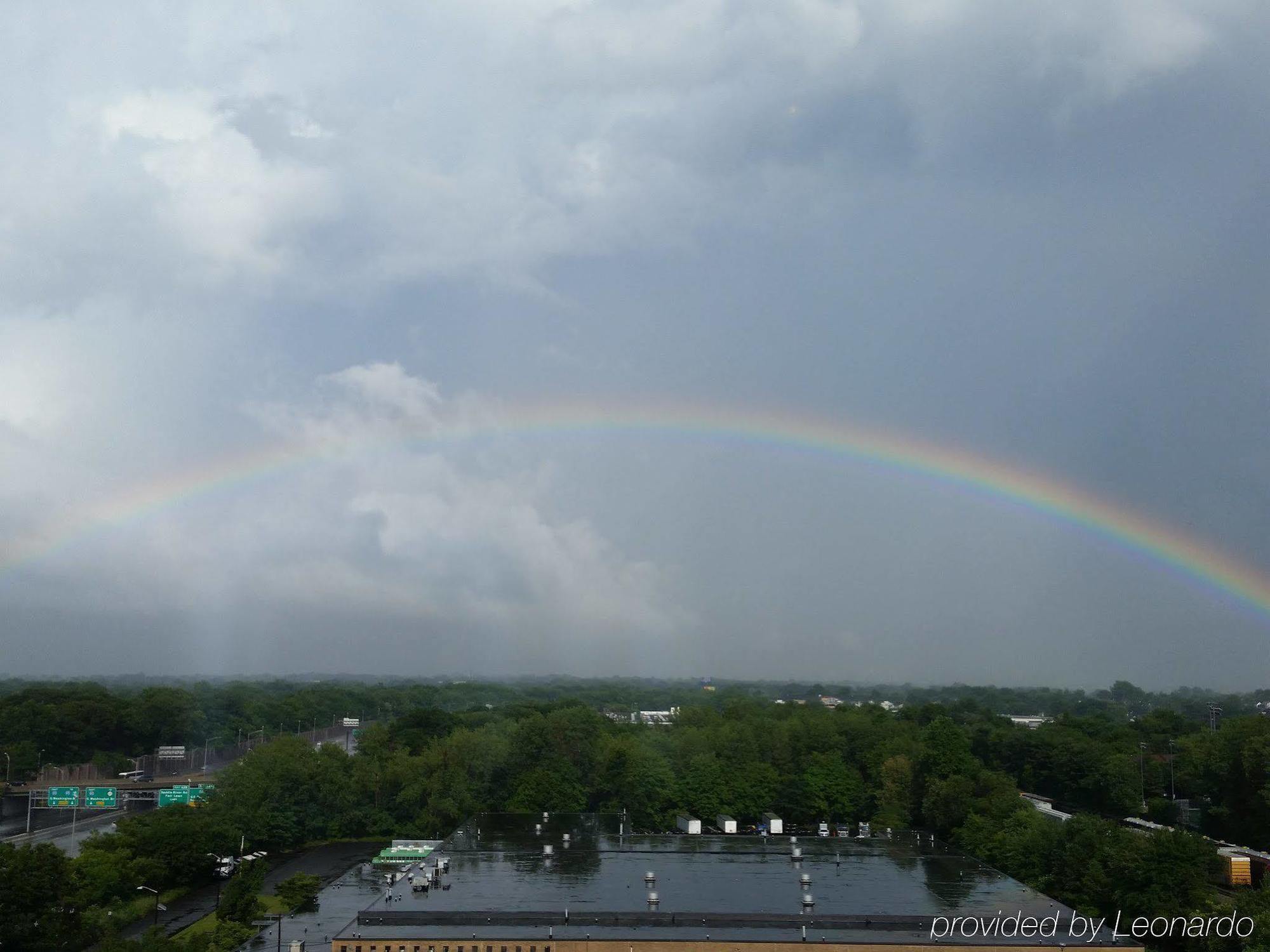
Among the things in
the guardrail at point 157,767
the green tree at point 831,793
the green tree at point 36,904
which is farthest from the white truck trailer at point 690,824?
the guardrail at point 157,767

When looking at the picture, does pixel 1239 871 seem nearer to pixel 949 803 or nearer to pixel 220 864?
pixel 949 803

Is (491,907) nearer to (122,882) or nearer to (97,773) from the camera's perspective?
(122,882)

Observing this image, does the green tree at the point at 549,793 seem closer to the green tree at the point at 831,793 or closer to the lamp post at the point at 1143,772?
the green tree at the point at 831,793

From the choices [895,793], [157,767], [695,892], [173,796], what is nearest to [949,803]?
[895,793]

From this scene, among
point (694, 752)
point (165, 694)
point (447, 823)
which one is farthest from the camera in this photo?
point (165, 694)

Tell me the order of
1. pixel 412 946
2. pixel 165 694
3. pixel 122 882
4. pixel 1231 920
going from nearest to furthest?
1. pixel 412 946
2. pixel 1231 920
3. pixel 122 882
4. pixel 165 694

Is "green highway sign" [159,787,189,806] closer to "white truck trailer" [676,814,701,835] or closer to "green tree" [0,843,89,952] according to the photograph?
"white truck trailer" [676,814,701,835]

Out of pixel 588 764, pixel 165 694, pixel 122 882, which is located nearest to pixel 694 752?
pixel 588 764
